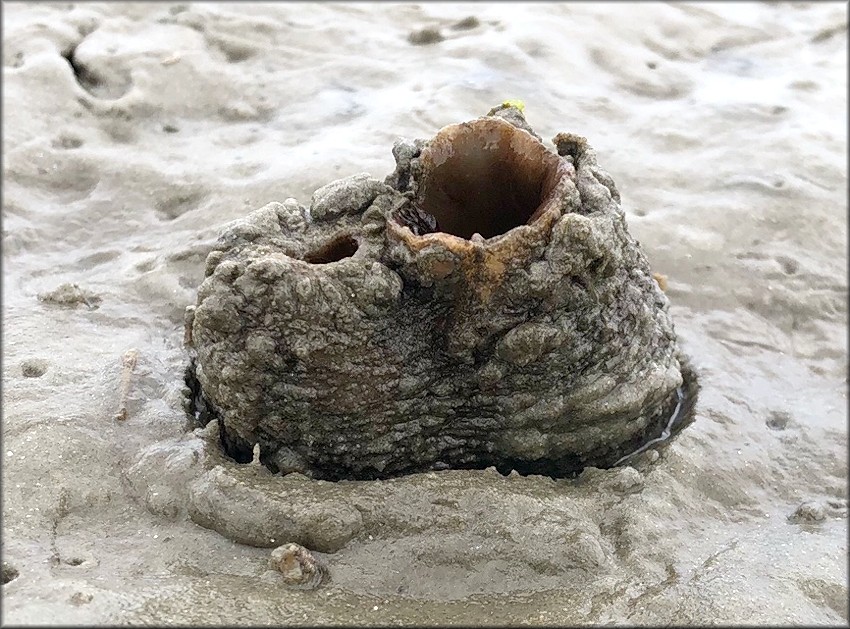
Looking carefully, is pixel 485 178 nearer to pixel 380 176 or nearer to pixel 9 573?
pixel 380 176

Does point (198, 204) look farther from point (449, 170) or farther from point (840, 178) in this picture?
point (840, 178)

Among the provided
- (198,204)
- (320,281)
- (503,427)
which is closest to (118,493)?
(320,281)

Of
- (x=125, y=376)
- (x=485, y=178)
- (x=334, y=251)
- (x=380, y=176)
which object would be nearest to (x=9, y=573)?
(x=125, y=376)

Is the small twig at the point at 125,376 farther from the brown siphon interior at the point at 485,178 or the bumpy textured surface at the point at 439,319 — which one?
the brown siphon interior at the point at 485,178

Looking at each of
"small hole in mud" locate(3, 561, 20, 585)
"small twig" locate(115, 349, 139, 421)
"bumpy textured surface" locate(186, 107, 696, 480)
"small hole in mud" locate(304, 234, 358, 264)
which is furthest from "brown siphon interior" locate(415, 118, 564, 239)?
"small hole in mud" locate(3, 561, 20, 585)

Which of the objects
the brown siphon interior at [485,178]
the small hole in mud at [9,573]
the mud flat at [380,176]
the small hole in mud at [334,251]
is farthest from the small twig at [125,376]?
the brown siphon interior at [485,178]

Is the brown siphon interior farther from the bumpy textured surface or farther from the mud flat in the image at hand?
the mud flat
